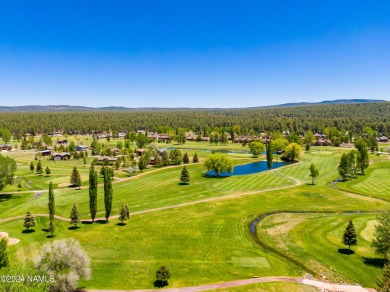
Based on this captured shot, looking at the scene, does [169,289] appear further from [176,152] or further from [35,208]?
[176,152]

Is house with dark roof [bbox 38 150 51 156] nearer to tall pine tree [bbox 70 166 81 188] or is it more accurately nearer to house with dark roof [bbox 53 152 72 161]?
house with dark roof [bbox 53 152 72 161]

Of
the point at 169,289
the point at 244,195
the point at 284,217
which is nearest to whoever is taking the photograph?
the point at 169,289

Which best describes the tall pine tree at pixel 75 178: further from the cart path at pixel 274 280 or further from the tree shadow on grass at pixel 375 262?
the tree shadow on grass at pixel 375 262

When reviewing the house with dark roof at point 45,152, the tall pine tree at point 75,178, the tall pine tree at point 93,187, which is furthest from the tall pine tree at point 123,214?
the house with dark roof at point 45,152

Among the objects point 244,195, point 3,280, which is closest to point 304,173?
point 244,195

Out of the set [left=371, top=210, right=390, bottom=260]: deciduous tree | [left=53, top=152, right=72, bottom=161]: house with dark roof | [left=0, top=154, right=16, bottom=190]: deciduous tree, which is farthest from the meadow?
[left=53, top=152, right=72, bottom=161]: house with dark roof

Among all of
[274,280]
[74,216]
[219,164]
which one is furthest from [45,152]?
[274,280]
